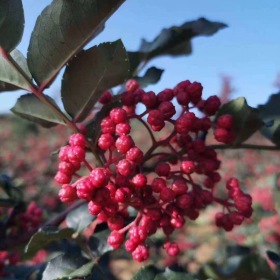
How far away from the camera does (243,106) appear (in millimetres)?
1217

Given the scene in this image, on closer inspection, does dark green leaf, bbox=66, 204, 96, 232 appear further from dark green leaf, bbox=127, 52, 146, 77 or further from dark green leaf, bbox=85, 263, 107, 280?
dark green leaf, bbox=127, 52, 146, 77

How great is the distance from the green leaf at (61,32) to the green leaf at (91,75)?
0.03 meters

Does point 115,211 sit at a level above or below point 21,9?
below

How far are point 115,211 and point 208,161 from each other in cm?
30

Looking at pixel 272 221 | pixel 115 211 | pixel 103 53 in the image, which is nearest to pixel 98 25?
pixel 103 53

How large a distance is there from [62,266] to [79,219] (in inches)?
8.7

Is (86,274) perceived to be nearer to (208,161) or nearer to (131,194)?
(131,194)

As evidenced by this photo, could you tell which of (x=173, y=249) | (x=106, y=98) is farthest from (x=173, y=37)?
(x=173, y=249)

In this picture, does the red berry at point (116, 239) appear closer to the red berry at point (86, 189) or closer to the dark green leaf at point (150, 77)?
the red berry at point (86, 189)

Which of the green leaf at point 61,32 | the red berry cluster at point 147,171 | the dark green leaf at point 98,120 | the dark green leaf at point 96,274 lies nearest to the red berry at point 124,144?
the red berry cluster at point 147,171

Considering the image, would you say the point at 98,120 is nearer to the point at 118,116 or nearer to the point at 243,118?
the point at 118,116

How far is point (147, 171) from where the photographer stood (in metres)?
1.28

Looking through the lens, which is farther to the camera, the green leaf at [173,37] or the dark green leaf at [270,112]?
the green leaf at [173,37]

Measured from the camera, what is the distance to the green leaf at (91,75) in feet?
3.36
